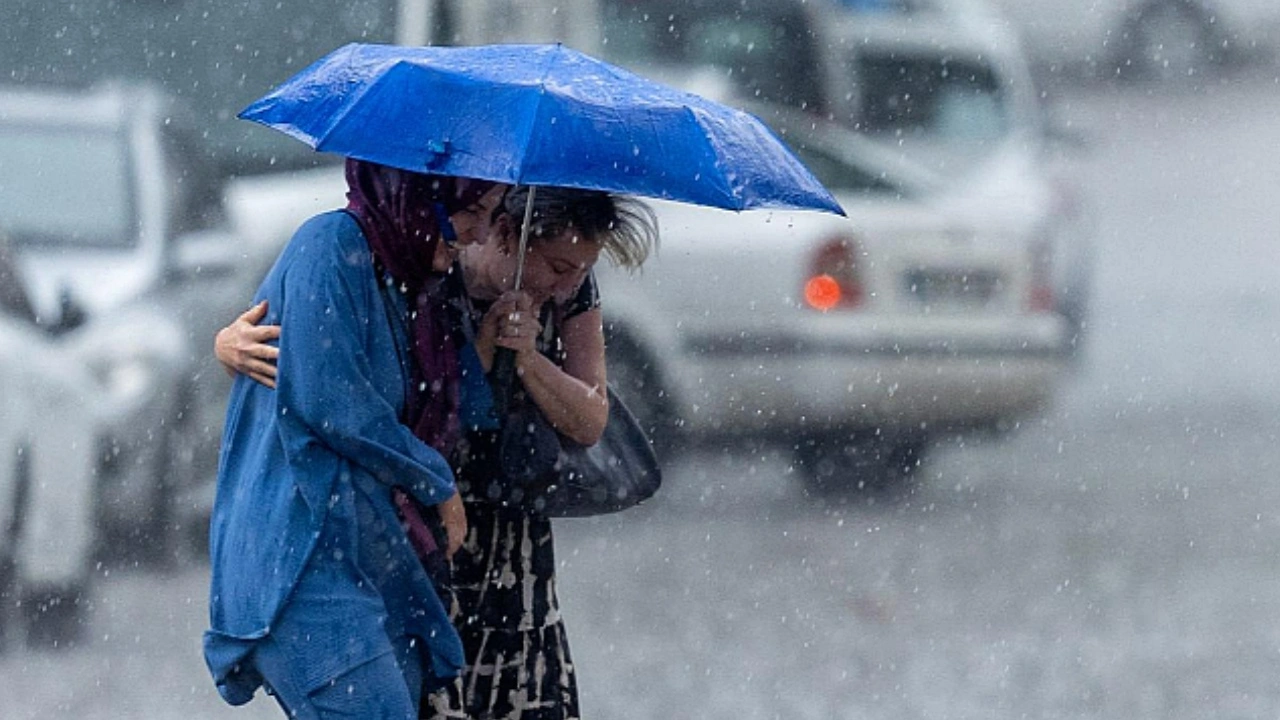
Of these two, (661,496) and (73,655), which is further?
(661,496)

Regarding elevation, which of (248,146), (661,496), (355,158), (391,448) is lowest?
(661,496)

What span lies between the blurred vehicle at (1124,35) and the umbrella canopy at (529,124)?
73.7ft

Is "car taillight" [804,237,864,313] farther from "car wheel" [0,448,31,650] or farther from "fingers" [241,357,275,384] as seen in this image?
Result: "fingers" [241,357,275,384]

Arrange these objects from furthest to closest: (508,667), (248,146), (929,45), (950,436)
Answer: (929,45) < (950,436) < (248,146) < (508,667)

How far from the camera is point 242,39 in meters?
9.41

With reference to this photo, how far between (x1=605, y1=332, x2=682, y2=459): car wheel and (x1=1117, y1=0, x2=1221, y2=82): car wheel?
17.4 meters

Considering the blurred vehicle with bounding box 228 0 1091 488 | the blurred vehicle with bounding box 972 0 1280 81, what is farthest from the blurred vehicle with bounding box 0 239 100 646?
the blurred vehicle with bounding box 972 0 1280 81

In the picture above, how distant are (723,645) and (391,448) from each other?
12.8 feet

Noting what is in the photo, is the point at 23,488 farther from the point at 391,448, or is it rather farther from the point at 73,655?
the point at 391,448

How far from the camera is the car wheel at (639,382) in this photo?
8.94m

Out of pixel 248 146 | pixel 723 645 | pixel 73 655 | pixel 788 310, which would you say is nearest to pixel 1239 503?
pixel 788 310

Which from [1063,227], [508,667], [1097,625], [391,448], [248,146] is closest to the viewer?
[391,448]

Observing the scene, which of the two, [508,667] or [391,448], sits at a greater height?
[391,448]

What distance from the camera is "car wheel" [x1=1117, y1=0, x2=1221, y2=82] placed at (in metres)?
25.4
